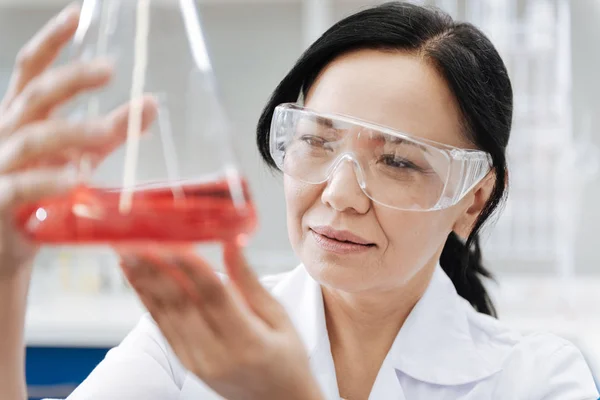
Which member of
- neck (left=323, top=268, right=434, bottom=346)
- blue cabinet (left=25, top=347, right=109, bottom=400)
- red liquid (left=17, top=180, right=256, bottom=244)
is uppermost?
red liquid (left=17, top=180, right=256, bottom=244)

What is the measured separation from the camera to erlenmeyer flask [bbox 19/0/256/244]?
695 mm

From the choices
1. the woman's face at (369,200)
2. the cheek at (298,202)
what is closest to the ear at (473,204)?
the woman's face at (369,200)

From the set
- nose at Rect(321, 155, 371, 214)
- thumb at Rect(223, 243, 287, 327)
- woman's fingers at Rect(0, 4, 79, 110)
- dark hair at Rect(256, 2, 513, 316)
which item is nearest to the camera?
thumb at Rect(223, 243, 287, 327)

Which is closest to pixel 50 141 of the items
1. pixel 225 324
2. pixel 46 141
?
pixel 46 141

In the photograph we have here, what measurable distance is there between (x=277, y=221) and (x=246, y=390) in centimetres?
406

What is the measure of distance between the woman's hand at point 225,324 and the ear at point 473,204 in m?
0.78

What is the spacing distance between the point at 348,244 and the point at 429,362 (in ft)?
1.48

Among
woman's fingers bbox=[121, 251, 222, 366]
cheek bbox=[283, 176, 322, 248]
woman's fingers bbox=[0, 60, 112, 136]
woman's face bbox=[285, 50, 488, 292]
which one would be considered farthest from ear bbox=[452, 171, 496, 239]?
woman's fingers bbox=[0, 60, 112, 136]

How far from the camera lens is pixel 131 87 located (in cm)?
76

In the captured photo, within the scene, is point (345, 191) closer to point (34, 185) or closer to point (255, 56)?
point (34, 185)

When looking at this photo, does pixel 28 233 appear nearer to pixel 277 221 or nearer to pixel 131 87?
pixel 131 87

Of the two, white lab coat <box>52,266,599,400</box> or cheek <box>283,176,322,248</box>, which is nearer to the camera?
cheek <box>283,176,322,248</box>

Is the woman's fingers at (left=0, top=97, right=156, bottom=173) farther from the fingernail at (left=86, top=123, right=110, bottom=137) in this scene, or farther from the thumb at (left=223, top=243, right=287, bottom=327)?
the thumb at (left=223, top=243, right=287, bottom=327)

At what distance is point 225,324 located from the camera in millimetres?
836
